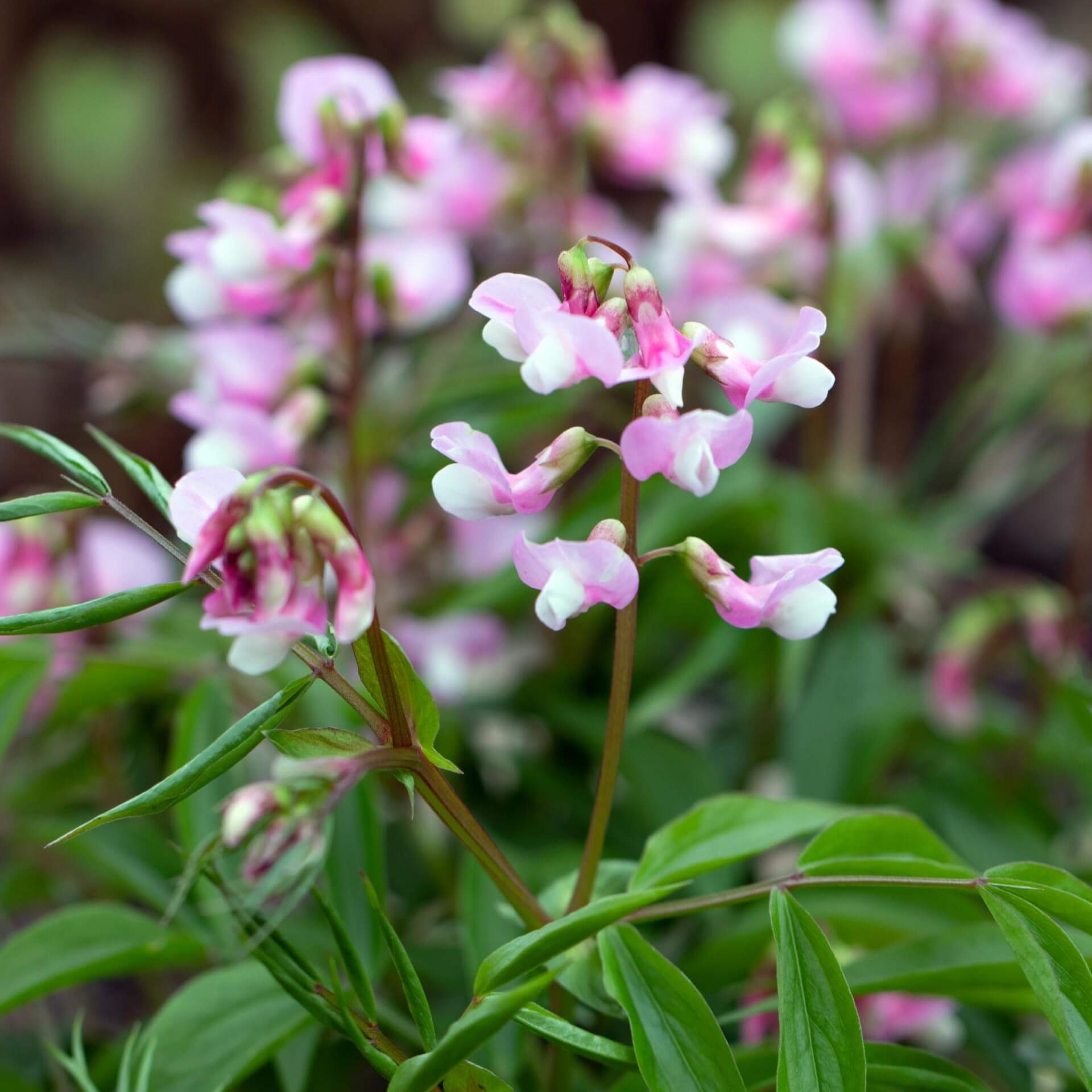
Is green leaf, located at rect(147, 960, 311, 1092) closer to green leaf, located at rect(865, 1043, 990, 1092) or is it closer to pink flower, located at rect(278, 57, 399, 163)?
green leaf, located at rect(865, 1043, 990, 1092)

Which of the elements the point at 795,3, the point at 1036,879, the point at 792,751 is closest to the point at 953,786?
the point at 792,751

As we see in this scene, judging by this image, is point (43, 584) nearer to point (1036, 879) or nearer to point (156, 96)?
point (1036, 879)

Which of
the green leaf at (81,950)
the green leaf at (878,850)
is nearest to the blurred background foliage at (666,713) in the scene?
the green leaf at (81,950)

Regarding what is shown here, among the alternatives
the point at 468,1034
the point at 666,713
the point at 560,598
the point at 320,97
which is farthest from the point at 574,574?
the point at 666,713

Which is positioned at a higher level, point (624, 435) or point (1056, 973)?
point (624, 435)

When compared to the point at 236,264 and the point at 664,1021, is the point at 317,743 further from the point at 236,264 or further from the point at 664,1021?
the point at 236,264
